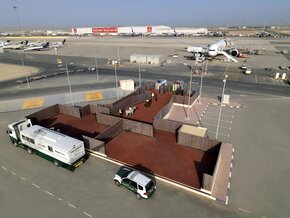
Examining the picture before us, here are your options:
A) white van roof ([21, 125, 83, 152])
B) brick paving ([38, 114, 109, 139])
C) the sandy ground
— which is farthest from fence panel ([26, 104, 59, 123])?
the sandy ground

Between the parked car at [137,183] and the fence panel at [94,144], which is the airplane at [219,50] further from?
the parked car at [137,183]

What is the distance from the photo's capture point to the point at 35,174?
26.0 metres

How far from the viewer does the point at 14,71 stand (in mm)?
79250

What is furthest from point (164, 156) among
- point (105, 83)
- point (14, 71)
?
point (14, 71)

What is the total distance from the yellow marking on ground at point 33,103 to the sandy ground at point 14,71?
2835 centimetres

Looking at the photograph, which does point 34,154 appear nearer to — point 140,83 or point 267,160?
point 267,160

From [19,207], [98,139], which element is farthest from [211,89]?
[19,207]

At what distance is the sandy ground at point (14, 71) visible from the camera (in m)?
72.3

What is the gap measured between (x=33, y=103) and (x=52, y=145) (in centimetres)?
2671

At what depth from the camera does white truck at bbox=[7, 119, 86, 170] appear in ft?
84.1

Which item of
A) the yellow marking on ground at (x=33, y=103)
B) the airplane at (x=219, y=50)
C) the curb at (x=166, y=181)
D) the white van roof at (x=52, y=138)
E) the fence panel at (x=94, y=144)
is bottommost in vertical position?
the curb at (x=166, y=181)

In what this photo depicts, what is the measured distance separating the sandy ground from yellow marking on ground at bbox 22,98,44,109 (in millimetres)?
28345

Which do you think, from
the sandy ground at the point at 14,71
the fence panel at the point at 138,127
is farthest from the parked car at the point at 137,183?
the sandy ground at the point at 14,71

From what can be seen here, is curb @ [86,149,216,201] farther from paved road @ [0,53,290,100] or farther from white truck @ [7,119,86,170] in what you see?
paved road @ [0,53,290,100]
